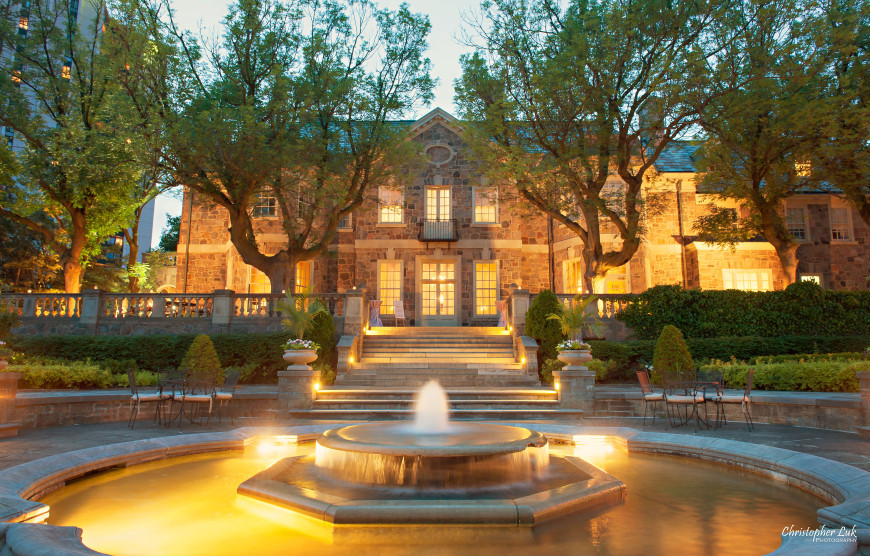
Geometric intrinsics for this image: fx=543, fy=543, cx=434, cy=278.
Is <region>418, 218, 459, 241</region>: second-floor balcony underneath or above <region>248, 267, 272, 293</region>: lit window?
above

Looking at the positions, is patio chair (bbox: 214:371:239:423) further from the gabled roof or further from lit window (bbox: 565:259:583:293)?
the gabled roof

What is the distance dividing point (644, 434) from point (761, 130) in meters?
15.1

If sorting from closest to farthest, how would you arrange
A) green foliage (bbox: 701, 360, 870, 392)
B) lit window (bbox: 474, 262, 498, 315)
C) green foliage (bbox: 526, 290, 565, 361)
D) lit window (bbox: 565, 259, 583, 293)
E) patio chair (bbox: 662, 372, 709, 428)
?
patio chair (bbox: 662, 372, 709, 428), green foliage (bbox: 701, 360, 870, 392), green foliage (bbox: 526, 290, 565, 361), lit window (bbox: 565, 259, 583, 293), lit window (bbox: 474, 262, 498, 315)

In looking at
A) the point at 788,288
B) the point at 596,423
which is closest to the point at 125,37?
the point at 596,423

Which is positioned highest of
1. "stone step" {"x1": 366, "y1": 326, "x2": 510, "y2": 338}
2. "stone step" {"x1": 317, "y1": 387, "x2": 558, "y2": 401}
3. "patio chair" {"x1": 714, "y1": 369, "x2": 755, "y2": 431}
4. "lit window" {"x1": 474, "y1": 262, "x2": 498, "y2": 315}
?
"lit window" {"x1": 474, "y1": 262, "x2": 498, "y2": 315}

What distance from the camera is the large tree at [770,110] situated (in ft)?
53.9

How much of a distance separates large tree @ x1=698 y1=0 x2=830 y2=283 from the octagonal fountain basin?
1465cm

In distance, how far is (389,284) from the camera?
942 inches

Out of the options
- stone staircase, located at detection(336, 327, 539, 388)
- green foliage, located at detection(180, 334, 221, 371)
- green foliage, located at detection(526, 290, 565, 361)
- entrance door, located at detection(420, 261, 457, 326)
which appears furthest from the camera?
entrance door, located at detection(420, 261, 457, 326)

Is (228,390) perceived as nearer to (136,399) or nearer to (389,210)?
(136,399)

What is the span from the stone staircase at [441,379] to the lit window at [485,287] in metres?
4.66

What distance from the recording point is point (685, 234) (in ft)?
76.3

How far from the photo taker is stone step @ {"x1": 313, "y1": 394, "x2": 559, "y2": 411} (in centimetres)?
1187

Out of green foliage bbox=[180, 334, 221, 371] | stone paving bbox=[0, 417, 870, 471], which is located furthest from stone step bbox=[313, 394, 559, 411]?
green foliage bbox=[180, 334, 221, 371]
